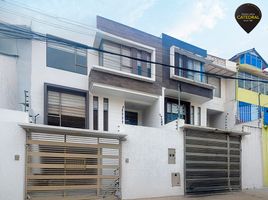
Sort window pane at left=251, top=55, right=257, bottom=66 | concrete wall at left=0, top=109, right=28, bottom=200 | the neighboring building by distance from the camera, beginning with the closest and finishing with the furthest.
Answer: concrete wall at left=0, top=109, right=28, bottom=200, the neighboring building, window pane at left=251, top=55, right=257, bottom=66

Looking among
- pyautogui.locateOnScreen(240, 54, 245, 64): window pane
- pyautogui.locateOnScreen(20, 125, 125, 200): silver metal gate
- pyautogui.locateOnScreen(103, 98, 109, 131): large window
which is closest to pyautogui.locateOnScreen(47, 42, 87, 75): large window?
pyautogui.locateOnScreen(103, 98, 109, 131): large window

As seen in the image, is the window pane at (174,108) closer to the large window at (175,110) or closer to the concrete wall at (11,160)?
the large window at (175,110)

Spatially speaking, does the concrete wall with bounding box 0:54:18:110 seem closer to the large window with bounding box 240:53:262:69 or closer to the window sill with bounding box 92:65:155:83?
the window sill with bounding box 92:65:155:83

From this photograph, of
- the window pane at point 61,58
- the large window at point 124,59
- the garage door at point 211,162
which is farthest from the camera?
the large window at point 124,59

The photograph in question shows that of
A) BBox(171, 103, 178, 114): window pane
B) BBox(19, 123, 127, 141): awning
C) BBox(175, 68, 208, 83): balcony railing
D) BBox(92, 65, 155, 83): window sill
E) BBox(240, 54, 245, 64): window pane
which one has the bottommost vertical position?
BBox(19, 123, 127, 141): awning

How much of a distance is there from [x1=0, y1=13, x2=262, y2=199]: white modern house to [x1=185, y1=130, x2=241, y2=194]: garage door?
54 mm

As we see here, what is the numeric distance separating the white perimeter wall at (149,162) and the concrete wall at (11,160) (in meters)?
4.28

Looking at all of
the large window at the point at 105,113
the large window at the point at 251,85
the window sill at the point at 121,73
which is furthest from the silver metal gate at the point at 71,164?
the large window at the point at 251,85

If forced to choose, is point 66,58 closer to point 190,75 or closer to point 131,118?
point 131,118

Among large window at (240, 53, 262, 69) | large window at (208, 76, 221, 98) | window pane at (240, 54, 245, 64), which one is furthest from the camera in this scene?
large window at (240, 53, 262, 69)

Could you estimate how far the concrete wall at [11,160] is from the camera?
10.3m

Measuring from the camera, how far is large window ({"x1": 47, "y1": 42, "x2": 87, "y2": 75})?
14.9 m

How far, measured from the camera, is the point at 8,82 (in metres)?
14.0

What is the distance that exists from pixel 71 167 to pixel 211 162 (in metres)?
7.95
